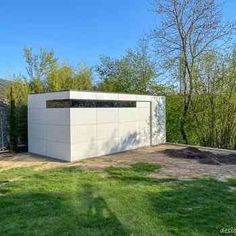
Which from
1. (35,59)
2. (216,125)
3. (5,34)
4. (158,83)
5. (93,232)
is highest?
(5,34)

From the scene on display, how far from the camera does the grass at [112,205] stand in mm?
3938

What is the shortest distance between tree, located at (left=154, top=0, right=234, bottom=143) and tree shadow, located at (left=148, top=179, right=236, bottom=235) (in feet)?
29.8

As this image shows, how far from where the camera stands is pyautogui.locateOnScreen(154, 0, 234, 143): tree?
558 inches

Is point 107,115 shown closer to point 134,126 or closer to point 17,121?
point 134,126

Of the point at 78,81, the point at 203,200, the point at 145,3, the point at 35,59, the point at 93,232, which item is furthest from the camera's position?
the point at 35,59

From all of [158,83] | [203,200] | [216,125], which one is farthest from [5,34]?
[203,200]

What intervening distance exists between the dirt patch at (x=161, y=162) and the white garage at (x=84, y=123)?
0.40 metres

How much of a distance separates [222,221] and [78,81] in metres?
13.3

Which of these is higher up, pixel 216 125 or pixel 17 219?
pixel 216 125

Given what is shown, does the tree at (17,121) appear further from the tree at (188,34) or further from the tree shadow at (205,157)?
the tree at (188,34)

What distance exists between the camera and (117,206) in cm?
479

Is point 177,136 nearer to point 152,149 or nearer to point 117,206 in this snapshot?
point 152,149

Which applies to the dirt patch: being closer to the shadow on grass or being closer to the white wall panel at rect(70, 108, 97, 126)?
the white wall panel at rect(70, 108, 97, 126)

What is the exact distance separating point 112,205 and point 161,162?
420 cm
